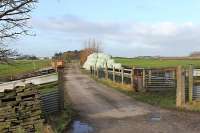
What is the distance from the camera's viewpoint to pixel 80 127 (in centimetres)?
1498

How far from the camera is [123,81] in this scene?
3281cm

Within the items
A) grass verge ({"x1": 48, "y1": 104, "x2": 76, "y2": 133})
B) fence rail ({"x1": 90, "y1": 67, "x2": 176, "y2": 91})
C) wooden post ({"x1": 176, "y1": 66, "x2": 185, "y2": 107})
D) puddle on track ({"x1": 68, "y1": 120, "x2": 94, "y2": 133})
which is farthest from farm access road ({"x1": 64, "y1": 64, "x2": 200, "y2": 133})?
fence rail ({"x1": 90, "y1": 67, "x2": 176, "y2": 91})

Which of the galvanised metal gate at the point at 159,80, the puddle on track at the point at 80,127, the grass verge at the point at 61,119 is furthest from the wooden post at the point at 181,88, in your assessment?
the galvanised metal gate at the point at 159,80

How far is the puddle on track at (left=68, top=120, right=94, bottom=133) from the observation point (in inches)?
557

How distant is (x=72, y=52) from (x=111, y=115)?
446 ft

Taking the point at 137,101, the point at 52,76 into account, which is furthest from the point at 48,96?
the point at 137,101

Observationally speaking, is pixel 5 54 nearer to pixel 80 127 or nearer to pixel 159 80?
Answer: pixel 80 127

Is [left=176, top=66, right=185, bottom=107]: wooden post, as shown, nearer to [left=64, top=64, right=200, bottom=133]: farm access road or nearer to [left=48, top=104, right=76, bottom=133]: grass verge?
[left=64, top=64, right=200, bottom=133]: farm access road

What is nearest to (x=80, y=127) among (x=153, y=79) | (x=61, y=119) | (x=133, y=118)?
(x=61, y=119)

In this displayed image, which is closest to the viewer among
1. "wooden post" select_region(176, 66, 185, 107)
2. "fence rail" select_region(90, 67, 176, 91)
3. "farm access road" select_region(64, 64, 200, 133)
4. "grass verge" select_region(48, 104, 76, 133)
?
"farm access road" select_region(64, 64, 200, 133)

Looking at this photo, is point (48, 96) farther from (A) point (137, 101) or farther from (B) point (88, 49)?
(B) point (88, 49)

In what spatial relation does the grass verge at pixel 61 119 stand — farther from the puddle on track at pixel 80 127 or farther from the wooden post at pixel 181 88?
the wooden post at pixel 181 88

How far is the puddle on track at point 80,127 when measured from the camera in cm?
1414

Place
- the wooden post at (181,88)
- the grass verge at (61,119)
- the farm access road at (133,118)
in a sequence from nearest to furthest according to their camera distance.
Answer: the farm access road at (133,118), the grass verge at (61,119), the wooden post at (181,88)
